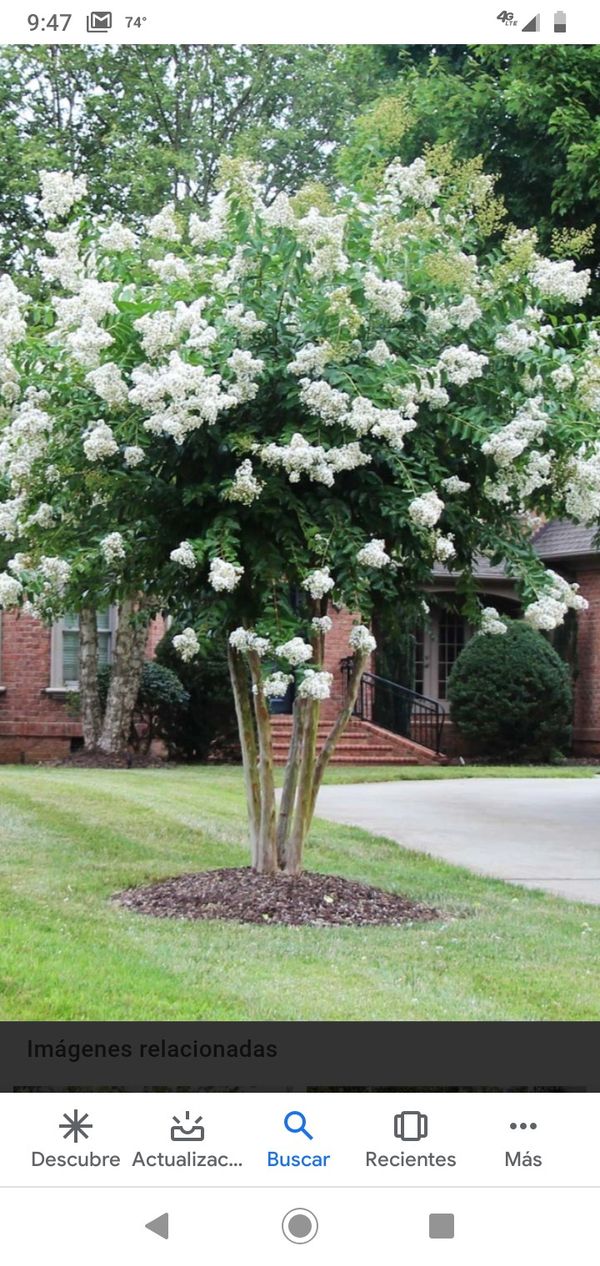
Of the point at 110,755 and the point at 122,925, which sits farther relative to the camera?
the point at 110,755

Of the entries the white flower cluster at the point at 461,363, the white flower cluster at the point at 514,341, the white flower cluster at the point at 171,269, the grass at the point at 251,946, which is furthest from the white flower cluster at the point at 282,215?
the grass at the point at 251,946

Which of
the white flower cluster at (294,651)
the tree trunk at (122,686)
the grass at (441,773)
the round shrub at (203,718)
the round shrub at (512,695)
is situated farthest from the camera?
the round shrub at (512,695)

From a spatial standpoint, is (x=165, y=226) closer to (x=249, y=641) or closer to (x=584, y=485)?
(x=249, y=641)

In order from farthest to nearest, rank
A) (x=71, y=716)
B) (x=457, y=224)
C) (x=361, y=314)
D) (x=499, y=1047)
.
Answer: (x=71, y=716) → (x=457, y=224) → (x=361, y=314) → (x=499, y=1047)

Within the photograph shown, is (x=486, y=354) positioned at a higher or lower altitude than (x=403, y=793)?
higher

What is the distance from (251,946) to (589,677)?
1569 centimetres

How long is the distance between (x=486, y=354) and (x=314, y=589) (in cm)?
149

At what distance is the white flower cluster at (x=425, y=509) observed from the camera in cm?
560

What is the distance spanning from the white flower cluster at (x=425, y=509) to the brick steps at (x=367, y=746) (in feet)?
38.7

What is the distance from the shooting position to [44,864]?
7531mm

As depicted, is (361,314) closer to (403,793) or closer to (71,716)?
(403,793)

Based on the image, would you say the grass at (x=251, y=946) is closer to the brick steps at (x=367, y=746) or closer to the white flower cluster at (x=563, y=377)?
the white flower cluster at (x=563, y=377)

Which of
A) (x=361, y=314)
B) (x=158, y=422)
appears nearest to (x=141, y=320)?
(x=158, y=422)

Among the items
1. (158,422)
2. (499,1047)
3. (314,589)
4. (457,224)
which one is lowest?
(499,1047)
